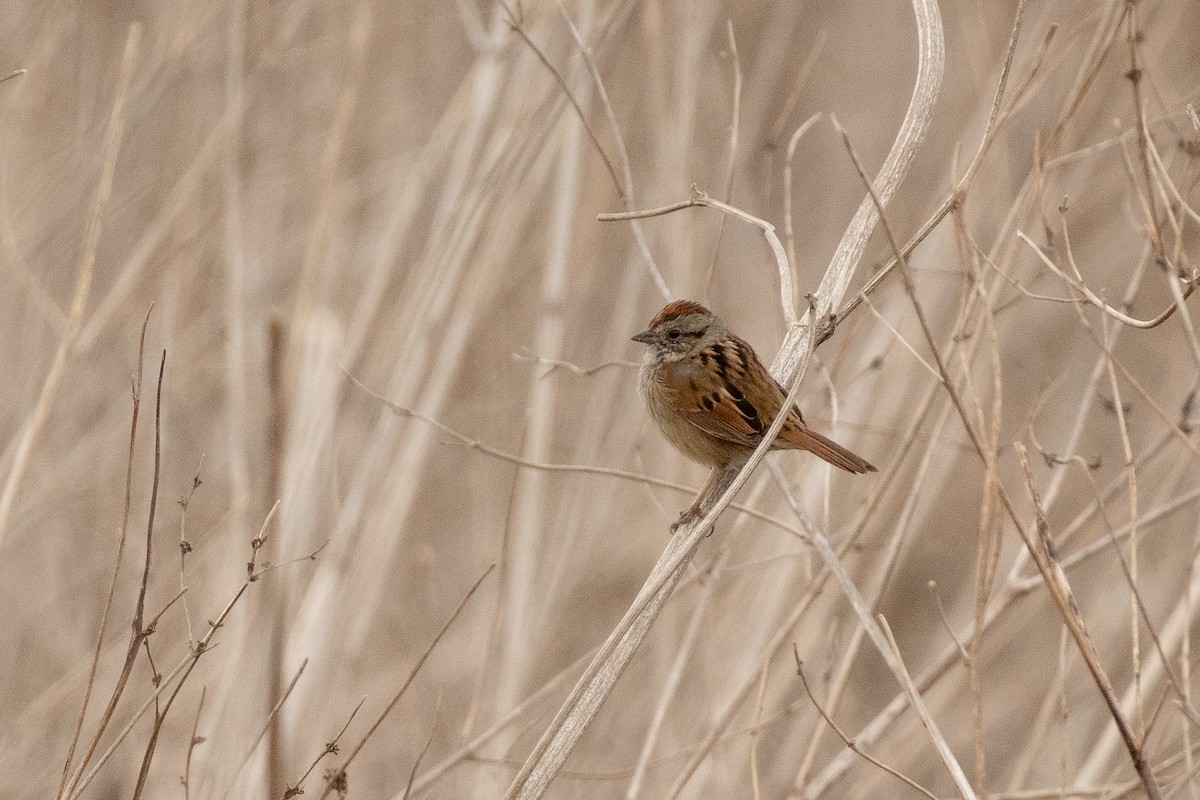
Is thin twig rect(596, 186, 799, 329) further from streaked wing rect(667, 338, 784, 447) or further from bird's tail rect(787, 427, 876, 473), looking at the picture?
streaked wing rect(667, 338, 784, 447)

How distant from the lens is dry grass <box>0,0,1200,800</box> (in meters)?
2.78

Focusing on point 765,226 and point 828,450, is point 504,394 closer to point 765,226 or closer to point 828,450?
point 828,450

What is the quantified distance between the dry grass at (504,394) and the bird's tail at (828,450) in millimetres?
117

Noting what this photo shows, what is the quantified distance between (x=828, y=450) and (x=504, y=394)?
188 centimetres

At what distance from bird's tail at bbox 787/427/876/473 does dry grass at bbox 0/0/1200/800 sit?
117mm

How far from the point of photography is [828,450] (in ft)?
8.73

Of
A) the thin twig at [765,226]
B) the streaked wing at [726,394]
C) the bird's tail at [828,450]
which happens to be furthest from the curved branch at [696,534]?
the streaked wing at [726,394]

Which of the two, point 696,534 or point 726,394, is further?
point 726,394

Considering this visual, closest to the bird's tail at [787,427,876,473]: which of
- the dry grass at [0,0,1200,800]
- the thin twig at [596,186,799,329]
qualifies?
the dry grass at [0,0,1200,800]

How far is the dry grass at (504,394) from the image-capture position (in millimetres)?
2775

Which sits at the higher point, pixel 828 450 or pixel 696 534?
pixel 828 450

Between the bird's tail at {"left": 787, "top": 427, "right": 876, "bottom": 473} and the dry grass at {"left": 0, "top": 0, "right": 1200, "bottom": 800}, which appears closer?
the bird's tail at {"left": 787, "top": 427, "right": 876, "bottom": 473}

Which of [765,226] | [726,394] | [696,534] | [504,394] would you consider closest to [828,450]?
[726,394]

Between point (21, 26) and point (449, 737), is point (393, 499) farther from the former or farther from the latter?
point (21, 26)
